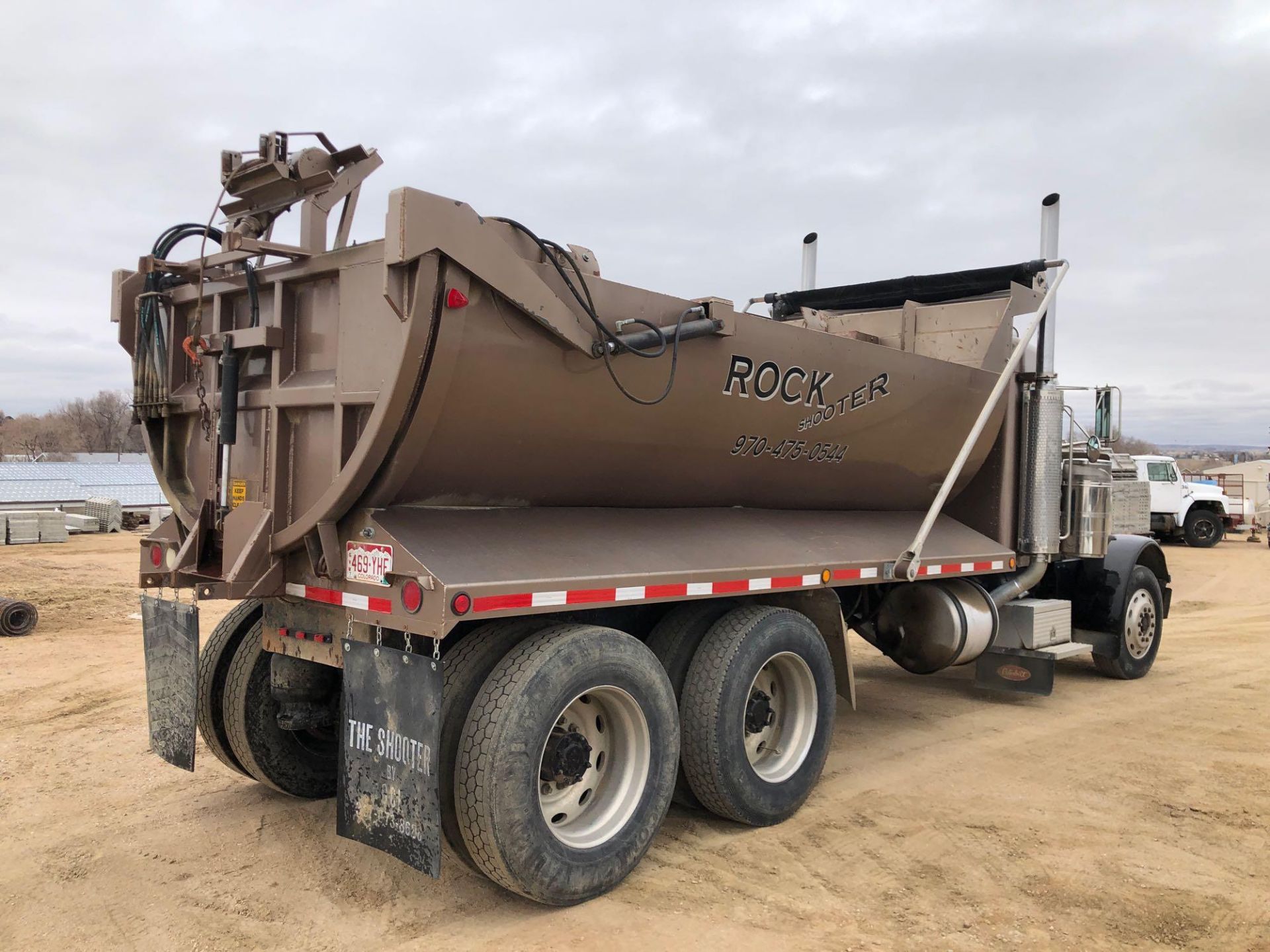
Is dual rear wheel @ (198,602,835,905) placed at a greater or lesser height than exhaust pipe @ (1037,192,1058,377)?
lesser

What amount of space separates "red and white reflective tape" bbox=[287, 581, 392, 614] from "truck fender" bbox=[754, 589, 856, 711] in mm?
2442

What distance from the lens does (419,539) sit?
4.08 m

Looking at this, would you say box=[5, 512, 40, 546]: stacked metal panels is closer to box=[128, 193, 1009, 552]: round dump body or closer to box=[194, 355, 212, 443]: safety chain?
box=[128, 193, 1009, 552]: round dump body

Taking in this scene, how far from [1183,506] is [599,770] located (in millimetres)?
24550

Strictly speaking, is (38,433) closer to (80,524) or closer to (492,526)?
(80,524)

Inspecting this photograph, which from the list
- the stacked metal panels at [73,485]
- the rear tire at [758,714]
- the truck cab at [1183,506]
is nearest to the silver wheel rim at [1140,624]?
the rear tire at [758,714]

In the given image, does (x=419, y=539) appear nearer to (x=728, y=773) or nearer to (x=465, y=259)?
(x=465, y=259)

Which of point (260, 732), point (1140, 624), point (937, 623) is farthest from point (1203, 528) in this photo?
point (260, 732)

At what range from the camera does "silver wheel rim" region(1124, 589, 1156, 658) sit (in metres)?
8.91

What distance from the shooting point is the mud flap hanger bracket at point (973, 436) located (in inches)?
241

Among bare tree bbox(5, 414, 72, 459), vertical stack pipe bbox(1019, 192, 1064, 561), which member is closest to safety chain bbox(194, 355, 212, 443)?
vertical stack pipe bbox(1019, 192, 1064, 561)

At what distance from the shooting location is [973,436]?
6.82 metres

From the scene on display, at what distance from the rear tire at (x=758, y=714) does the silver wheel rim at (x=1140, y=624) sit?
4.69 m

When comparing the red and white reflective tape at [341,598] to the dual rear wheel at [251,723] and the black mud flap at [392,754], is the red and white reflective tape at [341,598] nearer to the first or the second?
the black mud flap at [392,754]
